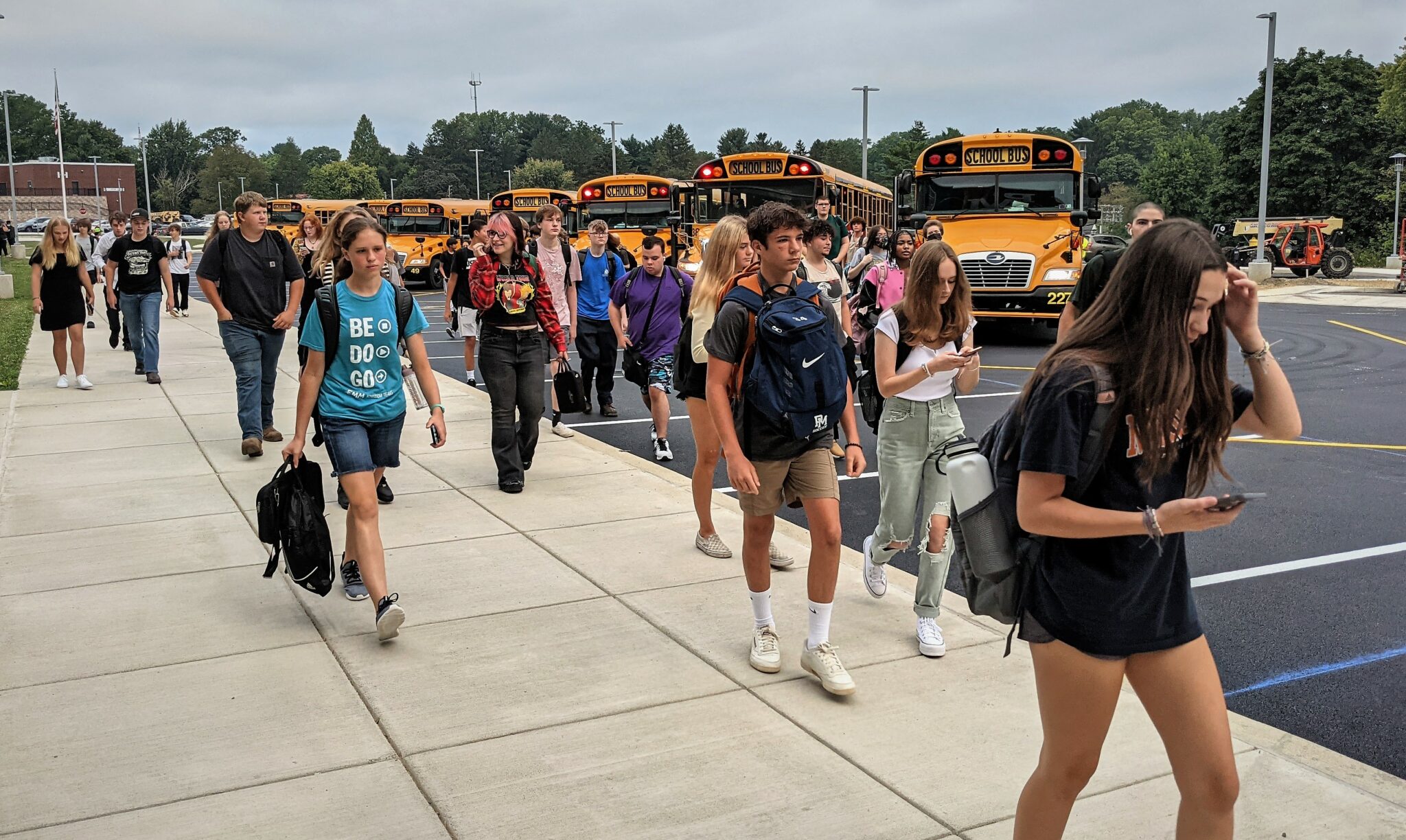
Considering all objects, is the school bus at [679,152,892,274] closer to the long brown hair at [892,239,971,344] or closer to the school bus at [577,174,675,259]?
the school bus at [577,174,675,259]

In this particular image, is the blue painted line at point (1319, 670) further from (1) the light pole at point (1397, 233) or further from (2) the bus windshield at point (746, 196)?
(1) the light pole at point (1397, 233)

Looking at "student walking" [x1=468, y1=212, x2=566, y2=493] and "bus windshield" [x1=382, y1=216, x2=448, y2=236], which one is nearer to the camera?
"student walking" [x1=468, y1=212, x2=566, y2=493]

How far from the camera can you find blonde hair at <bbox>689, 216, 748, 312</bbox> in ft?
18.7

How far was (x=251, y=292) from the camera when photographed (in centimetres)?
893

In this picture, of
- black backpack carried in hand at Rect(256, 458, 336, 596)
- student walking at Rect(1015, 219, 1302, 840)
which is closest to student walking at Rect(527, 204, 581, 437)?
black backpack carried in hand at Rect(256, 458, 336, 596)

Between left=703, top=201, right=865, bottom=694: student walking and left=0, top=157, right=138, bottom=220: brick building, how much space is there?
131302mm

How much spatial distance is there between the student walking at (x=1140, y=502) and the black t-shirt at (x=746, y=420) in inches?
72.7

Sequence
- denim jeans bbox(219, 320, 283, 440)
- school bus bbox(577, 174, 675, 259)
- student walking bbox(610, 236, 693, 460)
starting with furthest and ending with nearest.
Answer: school bus bbox(577, 174, 675, 259)
student walking bbox(610, 236, 693, 460)
denim jeans bbox(219, 320, 283, 440)

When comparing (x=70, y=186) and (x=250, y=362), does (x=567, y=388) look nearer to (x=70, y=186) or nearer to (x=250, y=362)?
(x=250, y=362)

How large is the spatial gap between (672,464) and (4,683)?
5297mm

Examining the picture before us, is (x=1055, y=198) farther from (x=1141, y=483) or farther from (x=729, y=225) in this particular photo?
(x=1141, y=483)

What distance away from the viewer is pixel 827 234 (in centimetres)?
772

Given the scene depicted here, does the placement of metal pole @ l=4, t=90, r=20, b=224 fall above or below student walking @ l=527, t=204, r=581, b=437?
above

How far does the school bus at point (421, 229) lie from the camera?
35.1 meters
